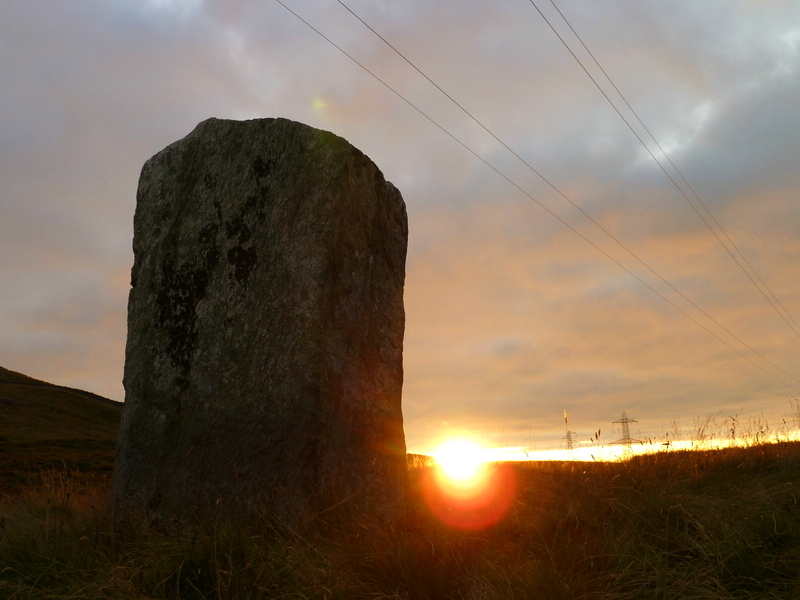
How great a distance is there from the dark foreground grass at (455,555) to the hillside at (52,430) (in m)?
5.26

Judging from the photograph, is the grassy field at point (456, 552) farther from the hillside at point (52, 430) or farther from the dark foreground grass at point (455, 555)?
the hillside at point (52, 430)

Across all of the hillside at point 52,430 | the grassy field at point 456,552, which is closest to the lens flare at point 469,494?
the grassy field at point 456,552

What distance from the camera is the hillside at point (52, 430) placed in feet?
34.4

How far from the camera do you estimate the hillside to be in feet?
34.4

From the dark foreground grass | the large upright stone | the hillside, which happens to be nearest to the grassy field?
the dark foreground grass

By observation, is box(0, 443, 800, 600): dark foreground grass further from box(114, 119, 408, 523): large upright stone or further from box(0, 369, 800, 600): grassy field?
box(114, 119, 408, 523): large upright stone

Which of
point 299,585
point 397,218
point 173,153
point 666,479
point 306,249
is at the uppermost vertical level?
point 173,153

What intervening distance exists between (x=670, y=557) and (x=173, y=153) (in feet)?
16.1

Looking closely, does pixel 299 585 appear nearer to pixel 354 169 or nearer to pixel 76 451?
pixel 354 169

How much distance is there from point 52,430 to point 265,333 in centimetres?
1948

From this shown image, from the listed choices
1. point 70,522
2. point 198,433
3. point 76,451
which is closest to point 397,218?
point 198,433

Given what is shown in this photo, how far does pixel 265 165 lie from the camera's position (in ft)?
17.1

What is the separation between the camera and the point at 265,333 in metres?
4.80

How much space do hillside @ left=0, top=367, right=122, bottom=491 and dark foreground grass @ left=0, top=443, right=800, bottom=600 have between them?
207 inches
